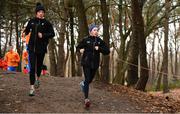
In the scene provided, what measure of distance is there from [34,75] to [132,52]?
357 inches

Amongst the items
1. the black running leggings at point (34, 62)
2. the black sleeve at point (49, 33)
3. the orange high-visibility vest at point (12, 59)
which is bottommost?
the black running leggings at point (34, 62)

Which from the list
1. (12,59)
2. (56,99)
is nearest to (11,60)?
(12,59)

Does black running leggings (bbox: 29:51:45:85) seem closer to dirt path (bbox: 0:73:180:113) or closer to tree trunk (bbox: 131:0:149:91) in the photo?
dirt path (bbox: 0:73:180:113)

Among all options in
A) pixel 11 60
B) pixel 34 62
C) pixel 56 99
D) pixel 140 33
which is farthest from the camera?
pixel 11 60

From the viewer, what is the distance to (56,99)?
1047cm

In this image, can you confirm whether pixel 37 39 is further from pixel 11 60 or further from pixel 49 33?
pixel 11 60

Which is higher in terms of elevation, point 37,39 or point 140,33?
point 140,33

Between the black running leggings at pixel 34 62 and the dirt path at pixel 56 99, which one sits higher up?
the black running leggings at pixel 34 62

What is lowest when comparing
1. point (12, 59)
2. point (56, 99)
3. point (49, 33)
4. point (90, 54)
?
point (56, 99)

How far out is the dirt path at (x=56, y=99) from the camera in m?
9.55

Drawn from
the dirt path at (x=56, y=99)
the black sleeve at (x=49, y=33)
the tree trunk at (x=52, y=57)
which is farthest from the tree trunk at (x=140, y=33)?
the tree trunk at (x=52, y=57)

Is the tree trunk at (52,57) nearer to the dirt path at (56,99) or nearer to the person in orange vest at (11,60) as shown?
the person in orange vest at (11,60)

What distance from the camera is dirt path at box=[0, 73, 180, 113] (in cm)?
955

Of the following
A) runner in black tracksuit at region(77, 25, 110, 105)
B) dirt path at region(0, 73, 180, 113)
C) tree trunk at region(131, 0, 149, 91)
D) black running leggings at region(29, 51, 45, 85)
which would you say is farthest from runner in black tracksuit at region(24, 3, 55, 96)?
tree trunk at region(131, 0, 149, 91)
